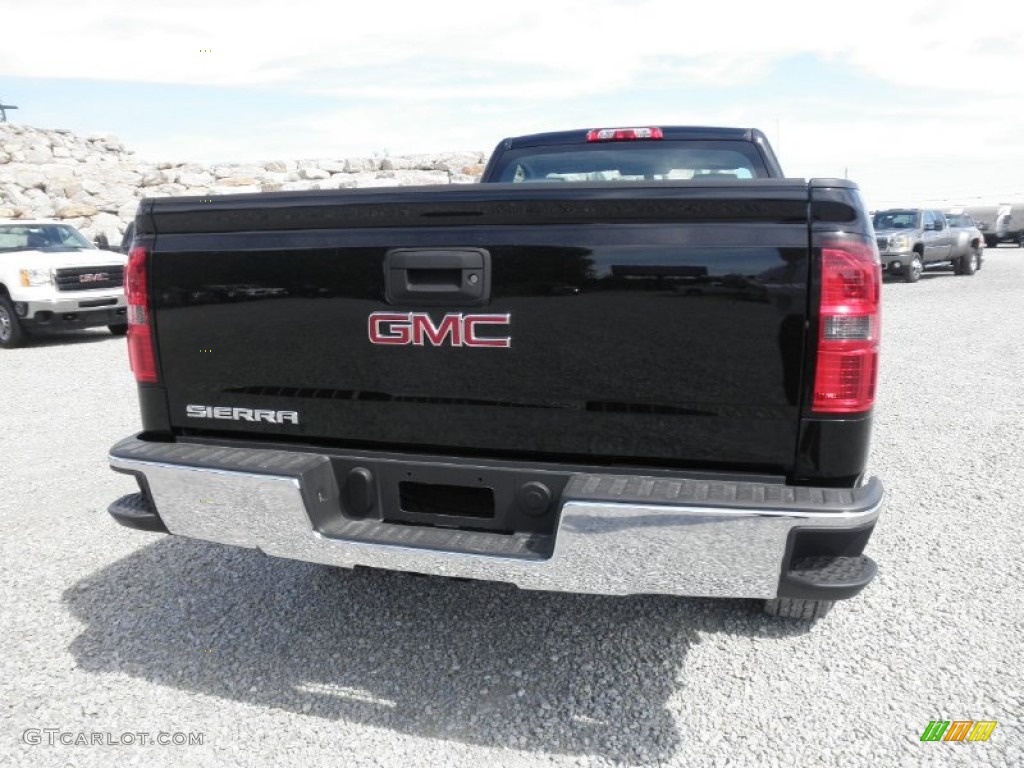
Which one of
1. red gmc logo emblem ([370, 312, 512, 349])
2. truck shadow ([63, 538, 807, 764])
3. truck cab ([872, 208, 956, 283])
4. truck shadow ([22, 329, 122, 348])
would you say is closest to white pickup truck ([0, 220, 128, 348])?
truck shadow ([22, 329, 122, 348])

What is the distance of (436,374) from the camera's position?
259 cm

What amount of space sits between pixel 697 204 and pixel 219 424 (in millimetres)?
1827

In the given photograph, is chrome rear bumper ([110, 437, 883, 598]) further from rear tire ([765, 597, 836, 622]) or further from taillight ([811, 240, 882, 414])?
rear tire ([765, 597, 836, 622])

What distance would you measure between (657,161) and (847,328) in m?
2.74

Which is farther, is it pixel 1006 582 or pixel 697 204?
pixel 1006 582

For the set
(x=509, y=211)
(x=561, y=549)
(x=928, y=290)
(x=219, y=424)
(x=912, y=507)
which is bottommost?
(x=928, y=290)

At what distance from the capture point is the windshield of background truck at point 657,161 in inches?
185

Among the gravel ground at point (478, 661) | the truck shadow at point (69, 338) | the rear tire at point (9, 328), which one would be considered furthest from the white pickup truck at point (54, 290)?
the gravel ground at point (478, 661)

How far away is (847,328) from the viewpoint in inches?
88.9

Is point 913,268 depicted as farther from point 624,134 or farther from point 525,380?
point 525,380

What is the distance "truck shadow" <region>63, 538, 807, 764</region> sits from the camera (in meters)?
2.73

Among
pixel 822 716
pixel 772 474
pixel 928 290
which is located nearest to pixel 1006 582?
pixel 822 716

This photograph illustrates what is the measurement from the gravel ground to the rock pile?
17.1 m

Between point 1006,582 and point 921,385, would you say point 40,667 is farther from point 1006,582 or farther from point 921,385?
point 921,385
